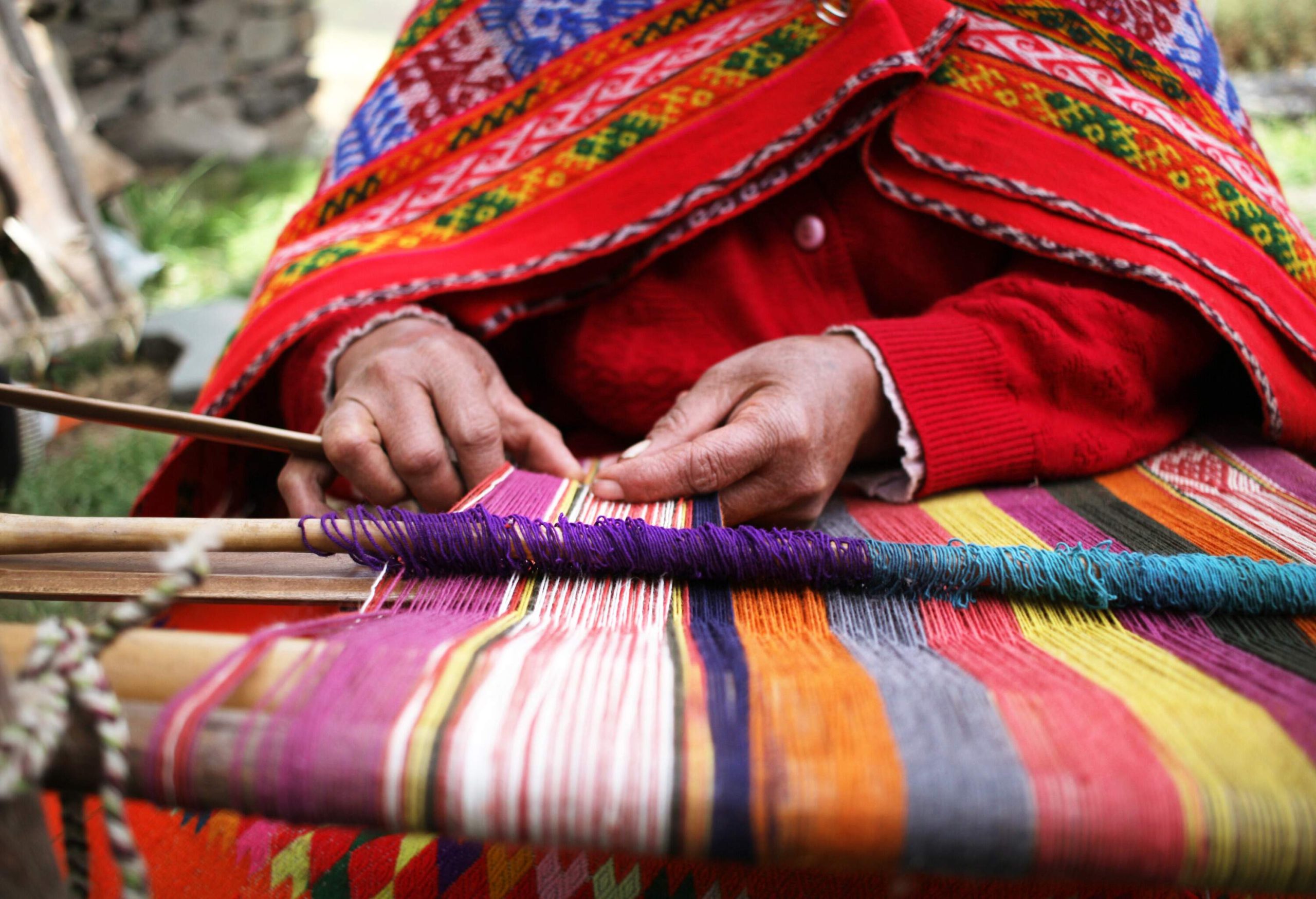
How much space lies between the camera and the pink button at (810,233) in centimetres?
107

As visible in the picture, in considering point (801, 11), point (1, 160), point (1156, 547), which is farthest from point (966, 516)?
point (1, 160)

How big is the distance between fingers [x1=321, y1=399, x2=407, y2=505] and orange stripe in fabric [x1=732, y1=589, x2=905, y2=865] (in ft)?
1.58

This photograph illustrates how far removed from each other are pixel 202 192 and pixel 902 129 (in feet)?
15.8

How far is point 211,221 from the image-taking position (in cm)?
398

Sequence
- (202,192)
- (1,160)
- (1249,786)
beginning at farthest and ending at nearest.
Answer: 1. (202,192)
2. (1,160)
3. (1249,786)

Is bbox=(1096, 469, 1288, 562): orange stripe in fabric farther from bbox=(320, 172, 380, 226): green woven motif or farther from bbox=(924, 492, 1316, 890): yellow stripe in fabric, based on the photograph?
bbox=(320, 172, 380, 226): green woven motif

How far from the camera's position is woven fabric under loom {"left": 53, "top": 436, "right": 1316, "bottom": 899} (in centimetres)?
39

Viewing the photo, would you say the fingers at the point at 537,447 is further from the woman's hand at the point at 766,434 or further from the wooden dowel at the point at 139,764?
the wooden dowel at the point at 139,764

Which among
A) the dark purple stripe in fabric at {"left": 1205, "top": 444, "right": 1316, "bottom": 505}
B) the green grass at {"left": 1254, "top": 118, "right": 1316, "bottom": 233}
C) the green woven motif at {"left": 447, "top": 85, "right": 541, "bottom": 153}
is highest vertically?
the green woven motif at {"left": 447, "top": 85, "right": 541, "bottom": 153}

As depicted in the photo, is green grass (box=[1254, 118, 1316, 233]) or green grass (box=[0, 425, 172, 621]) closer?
green grass (box=[0, 425, 172, 621])

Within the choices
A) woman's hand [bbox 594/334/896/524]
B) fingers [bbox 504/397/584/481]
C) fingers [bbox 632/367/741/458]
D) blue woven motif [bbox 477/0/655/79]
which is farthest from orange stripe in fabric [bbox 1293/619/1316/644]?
blue woven motif [bbox 477/0/655/79]

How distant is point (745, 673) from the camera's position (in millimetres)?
501

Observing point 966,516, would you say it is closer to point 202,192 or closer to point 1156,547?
point 1156,547

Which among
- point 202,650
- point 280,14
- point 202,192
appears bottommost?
point 202,192
